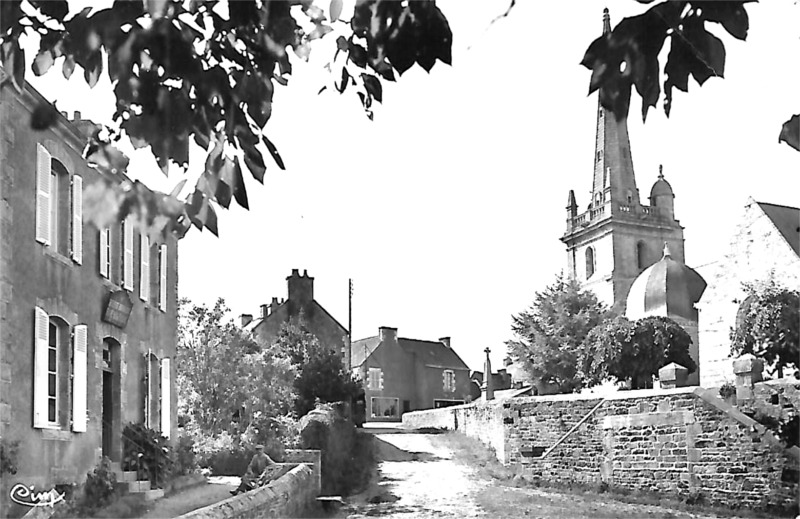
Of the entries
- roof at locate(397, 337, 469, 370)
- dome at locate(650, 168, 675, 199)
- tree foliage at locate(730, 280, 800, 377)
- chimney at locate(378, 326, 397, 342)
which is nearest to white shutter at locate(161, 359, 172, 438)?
tree foliage at locate(730, 280, 800, 377)

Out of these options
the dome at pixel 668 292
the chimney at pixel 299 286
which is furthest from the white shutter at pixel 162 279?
the dome at pixel 668 292

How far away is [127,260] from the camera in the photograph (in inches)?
577

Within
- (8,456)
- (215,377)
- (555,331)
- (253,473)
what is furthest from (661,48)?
(555,331)

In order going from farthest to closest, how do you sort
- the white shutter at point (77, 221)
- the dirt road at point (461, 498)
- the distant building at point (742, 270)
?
the distant building at point (742, 270)
the dirt road at point (461, 498)
the white shutter at point (77, 221)

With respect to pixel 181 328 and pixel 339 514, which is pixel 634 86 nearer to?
pixel 339 514

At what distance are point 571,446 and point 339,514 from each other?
6221 mm

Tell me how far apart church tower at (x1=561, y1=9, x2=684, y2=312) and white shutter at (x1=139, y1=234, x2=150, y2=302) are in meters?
43.4

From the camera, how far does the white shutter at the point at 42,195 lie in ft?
35.8

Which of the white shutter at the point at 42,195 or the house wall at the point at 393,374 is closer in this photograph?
the white shutter at the point at 42,195

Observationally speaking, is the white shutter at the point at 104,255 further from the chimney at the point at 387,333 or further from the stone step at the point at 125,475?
the chimney at the point at 387,333

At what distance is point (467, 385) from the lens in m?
58.2

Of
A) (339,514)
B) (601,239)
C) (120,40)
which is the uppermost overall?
(601,239)

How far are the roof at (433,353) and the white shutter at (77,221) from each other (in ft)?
144

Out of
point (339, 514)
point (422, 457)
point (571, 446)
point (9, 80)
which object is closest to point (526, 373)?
point (422, 457)
